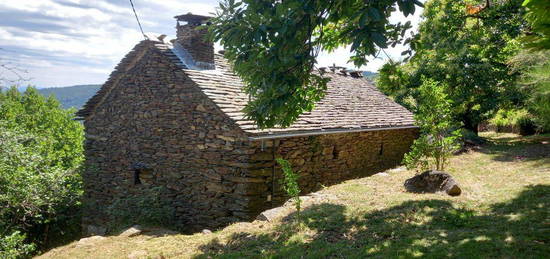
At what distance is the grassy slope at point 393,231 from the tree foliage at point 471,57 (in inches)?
223

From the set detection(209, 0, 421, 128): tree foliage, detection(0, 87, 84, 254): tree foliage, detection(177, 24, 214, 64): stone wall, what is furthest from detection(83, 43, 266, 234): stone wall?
detection(209, 0, 421, 128): tree foliage

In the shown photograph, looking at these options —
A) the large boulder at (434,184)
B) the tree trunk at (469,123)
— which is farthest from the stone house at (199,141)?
the tree trunk at (469,123)

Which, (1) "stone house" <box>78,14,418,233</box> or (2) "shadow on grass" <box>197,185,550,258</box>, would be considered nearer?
(2) "shadow on grass" <box>197,185,550,258</box>

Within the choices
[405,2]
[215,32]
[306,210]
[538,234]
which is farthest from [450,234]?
[215,32]

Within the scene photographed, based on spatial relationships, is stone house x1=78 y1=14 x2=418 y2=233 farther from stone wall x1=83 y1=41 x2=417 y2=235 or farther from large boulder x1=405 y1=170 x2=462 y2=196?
large boulder x1=405 y1=170 x2=462 y2=196

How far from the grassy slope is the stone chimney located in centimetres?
508

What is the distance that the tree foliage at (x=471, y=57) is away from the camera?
12.0 metres

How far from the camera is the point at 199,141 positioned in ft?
29.3

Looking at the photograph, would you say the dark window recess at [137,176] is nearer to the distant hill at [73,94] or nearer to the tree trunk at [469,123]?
the tree trunk at [469,123]

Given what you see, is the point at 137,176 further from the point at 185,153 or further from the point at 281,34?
the point at 281,34

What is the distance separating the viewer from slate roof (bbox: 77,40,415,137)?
8.59 metres

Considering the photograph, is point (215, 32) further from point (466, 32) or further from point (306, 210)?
point (466, 32)

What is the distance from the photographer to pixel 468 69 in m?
16.5

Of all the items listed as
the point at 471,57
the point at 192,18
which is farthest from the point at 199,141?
the point at 471,57
